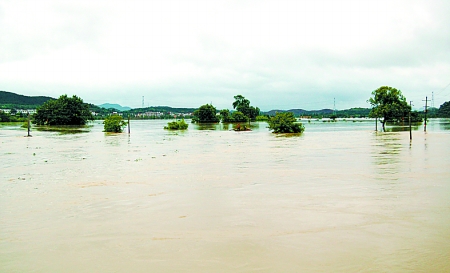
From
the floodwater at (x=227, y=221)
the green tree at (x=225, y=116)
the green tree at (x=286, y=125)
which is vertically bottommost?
the floodwater at (x=227, y=221)

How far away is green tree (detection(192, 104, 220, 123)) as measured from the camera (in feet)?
297

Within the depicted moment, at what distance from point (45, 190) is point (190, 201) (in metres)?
4.26

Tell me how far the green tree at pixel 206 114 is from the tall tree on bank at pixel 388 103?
124ft

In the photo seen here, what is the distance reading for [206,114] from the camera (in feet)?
298

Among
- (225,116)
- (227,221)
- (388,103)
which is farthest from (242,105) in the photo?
(227,221)

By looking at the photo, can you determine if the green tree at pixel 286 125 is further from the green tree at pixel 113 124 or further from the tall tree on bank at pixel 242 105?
the tall tree on bank at pixel 242 105

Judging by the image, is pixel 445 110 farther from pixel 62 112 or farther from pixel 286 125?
pixel 62 112

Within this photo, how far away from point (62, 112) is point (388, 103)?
56.4 meters

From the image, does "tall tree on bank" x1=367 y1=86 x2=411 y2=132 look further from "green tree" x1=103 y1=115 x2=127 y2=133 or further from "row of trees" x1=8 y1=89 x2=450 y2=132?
"green tree" x1=103 y1=115 x2=127 y2=133

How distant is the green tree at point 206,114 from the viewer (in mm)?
90438

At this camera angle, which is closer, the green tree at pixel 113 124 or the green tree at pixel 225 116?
the green tree at pixel 113 124

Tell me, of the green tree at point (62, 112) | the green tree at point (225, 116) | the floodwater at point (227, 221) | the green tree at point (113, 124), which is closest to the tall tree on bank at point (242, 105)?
the green tree at point (225, 116)

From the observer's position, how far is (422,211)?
24.7 feet

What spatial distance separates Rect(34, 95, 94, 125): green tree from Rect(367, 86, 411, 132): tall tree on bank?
5203 cm
